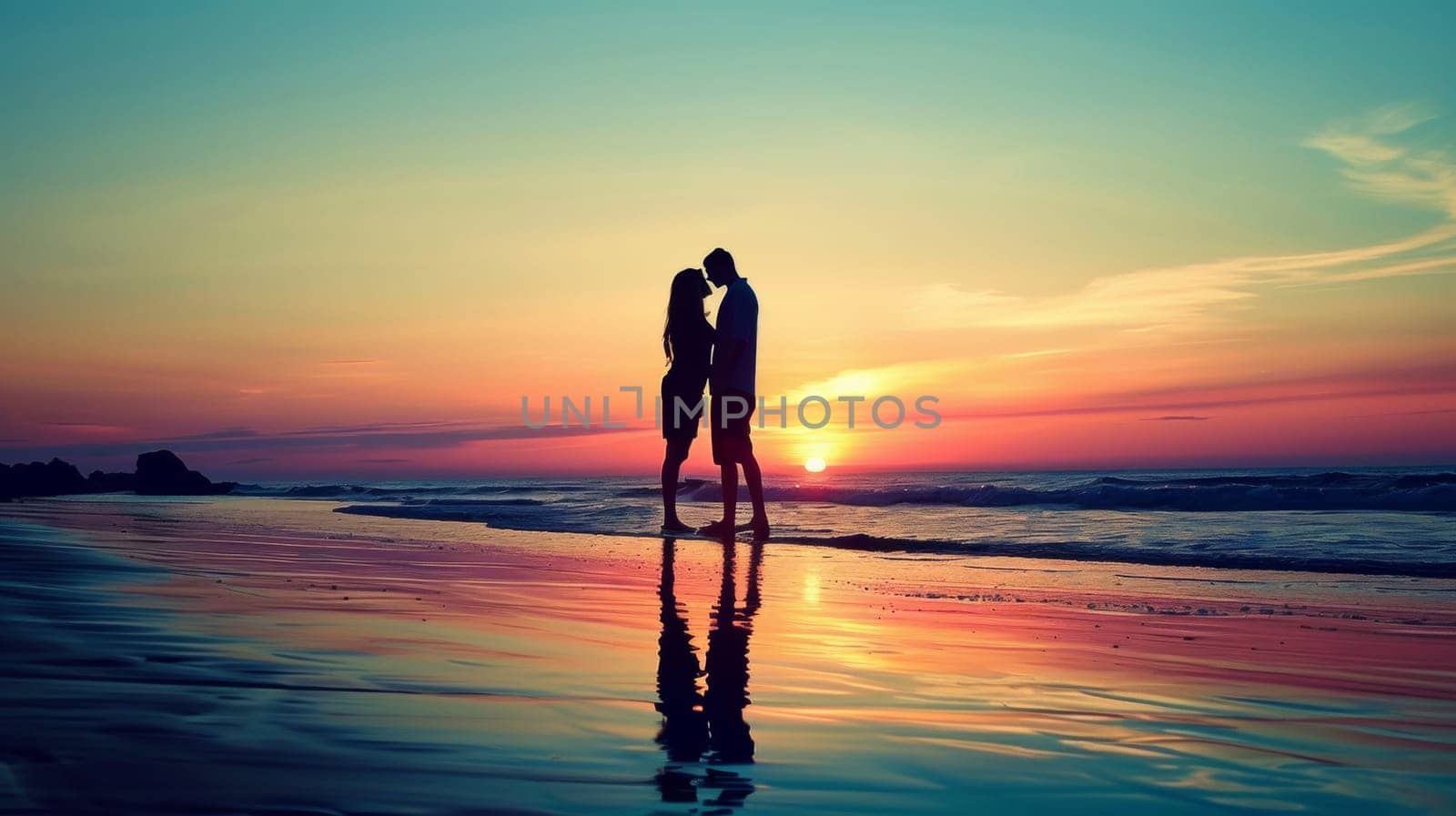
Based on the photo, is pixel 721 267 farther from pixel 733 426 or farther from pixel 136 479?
pixel 136 479

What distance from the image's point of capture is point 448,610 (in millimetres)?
4207

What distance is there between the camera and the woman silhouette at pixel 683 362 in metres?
9.48

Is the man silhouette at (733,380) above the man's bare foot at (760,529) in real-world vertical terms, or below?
above

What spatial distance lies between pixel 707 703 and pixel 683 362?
7124 mm

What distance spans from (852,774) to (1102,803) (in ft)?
1.40

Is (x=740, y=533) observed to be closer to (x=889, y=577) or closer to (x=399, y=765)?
(x=889, y=577)

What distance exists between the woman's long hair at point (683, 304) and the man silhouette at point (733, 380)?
646 millimetres

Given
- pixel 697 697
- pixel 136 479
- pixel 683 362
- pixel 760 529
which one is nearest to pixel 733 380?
pixel 683 362

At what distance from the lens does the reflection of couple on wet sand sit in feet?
6.03

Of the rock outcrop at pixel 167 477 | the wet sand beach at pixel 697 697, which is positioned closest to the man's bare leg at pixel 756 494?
the wet sand beach at pixel 697 697

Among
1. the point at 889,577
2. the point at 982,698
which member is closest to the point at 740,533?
the point at 889,577

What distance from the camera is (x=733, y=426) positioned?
886 cm

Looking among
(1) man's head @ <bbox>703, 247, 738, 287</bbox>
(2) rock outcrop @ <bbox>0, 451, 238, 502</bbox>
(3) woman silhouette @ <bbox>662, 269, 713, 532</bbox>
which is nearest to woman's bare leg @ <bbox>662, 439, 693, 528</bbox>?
(3) woman silhouette @ <bbox>662, 269, 713, 532</bbox>

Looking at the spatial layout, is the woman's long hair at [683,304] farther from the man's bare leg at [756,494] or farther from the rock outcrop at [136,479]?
the rock outcrop at [136,479]
